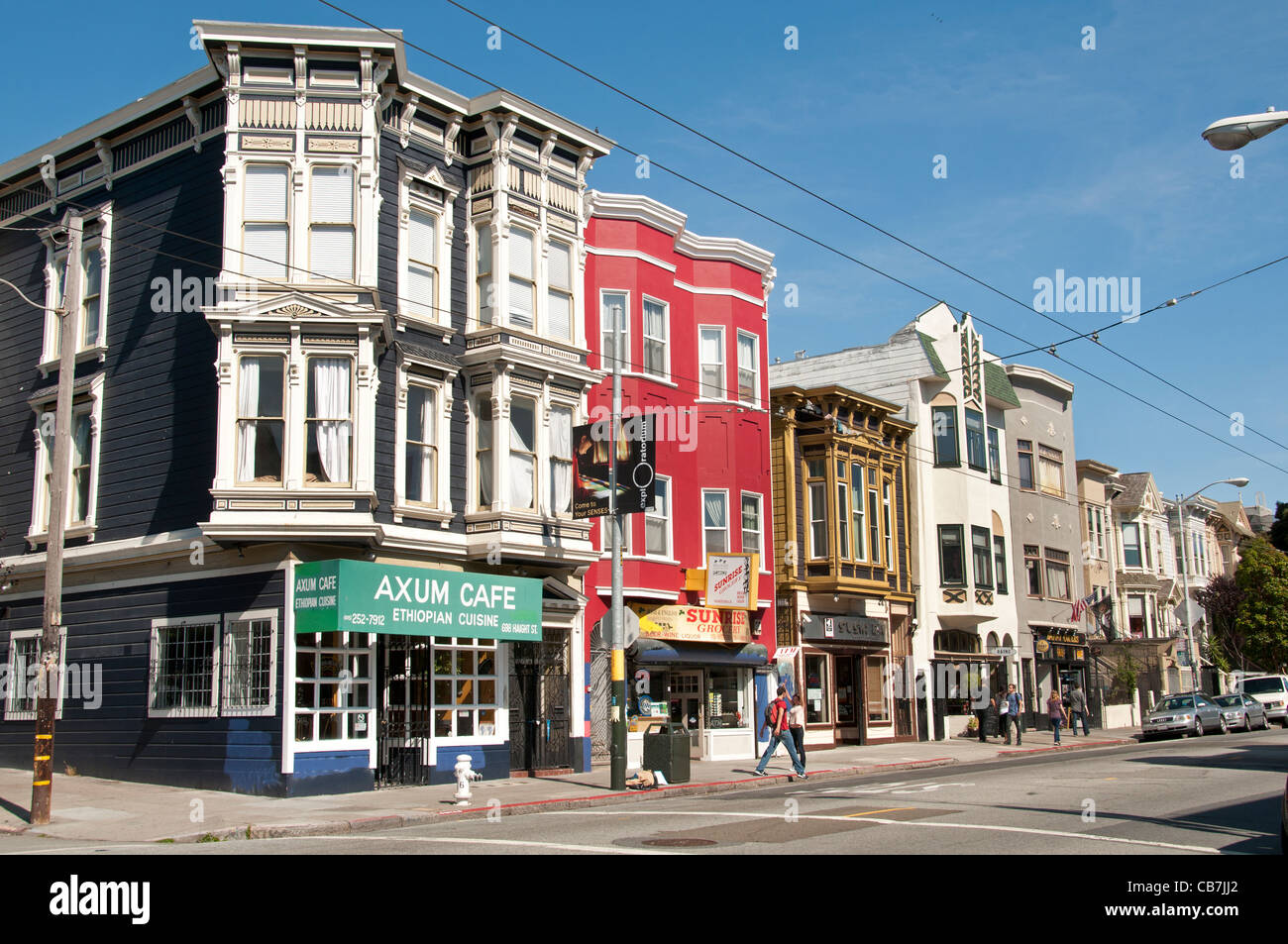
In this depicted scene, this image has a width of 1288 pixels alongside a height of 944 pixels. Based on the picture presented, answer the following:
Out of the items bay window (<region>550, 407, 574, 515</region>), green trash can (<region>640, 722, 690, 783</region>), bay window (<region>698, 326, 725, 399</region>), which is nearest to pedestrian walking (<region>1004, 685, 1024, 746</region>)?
bay window (<region>698, 326, 725, 399</region>)

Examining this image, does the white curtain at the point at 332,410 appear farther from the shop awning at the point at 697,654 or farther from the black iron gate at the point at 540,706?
the shop awning at the point at 697,654

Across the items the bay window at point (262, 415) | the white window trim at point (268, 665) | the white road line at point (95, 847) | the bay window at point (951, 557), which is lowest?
the white road line at point (95, 847)

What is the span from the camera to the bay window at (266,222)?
21.0 meters

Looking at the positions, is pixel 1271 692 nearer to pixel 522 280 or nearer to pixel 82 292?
pixel 522 280

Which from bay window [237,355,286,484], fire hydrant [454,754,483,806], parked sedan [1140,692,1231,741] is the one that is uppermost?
bay window [237,355,286,484]

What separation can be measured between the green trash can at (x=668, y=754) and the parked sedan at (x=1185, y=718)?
23662 millimetres

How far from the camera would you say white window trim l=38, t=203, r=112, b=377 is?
946 inches

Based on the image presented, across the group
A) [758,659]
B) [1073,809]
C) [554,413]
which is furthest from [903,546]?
[1073,809]

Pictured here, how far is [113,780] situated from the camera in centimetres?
Answer: 2209

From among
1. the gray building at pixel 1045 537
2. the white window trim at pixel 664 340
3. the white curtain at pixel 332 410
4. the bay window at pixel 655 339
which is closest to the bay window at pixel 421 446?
the white curtain at pixel 332 410

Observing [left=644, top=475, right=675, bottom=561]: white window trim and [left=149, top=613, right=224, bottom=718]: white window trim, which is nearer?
[left=149, top=613, right=224, bottom=718]: white window trim

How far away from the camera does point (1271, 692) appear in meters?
45.0

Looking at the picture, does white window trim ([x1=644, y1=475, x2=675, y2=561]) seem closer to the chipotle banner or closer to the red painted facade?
the red painted facade

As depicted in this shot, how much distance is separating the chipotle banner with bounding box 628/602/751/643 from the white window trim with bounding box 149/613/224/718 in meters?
10.1
